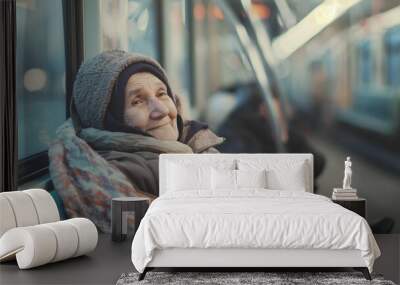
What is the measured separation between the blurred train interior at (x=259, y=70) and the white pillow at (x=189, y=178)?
0.74m

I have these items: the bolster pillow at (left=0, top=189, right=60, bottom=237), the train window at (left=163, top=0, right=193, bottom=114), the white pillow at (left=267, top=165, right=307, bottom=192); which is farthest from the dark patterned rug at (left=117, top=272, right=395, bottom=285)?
the train window at (left=163, top=0, right=193, bottom=114)

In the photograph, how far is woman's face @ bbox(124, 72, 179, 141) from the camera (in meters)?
8.13

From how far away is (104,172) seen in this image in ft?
26.7

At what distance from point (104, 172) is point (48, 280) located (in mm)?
2655

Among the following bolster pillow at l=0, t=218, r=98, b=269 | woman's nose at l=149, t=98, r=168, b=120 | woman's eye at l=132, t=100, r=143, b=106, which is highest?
woman's eye at l=132, t=100, r=143, b=106

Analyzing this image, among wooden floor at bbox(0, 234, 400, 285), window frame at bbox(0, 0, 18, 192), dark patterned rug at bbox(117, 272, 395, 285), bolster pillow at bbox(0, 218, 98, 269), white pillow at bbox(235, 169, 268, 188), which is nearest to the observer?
dark patterned rug at bbox(117, 272, 395, 285)

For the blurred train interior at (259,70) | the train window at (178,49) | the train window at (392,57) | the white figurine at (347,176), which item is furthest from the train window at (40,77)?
the train window at (392,57)

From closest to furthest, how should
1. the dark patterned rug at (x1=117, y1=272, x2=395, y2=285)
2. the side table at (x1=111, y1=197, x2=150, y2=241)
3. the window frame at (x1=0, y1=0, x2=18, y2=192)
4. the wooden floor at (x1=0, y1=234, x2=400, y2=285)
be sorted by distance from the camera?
the dark patterned rug at (x1=117, y1=272, x2=395, y2=285)
the wooden floor at (x1=0, y1=234, x2=400, y2=285)
the side table at (x1=111, y1=197, x2=150, y2=241)
the window frame at (x1=0, y1=0, x2=18, y2=192)

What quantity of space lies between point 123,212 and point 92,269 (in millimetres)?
1450

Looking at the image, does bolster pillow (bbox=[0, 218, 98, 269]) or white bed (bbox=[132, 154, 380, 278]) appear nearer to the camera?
white bed (bbox=[132, 154, 380, 278])

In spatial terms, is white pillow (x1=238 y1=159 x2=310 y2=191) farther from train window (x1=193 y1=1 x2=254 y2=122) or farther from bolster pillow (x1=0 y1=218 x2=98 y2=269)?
bolster pillow (x1=0 y1=218 x2=98 y2=269)

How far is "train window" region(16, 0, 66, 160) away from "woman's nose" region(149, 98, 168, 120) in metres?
1.00

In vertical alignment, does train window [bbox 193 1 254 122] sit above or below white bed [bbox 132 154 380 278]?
above

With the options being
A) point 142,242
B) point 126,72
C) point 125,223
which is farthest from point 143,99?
point 142,242
